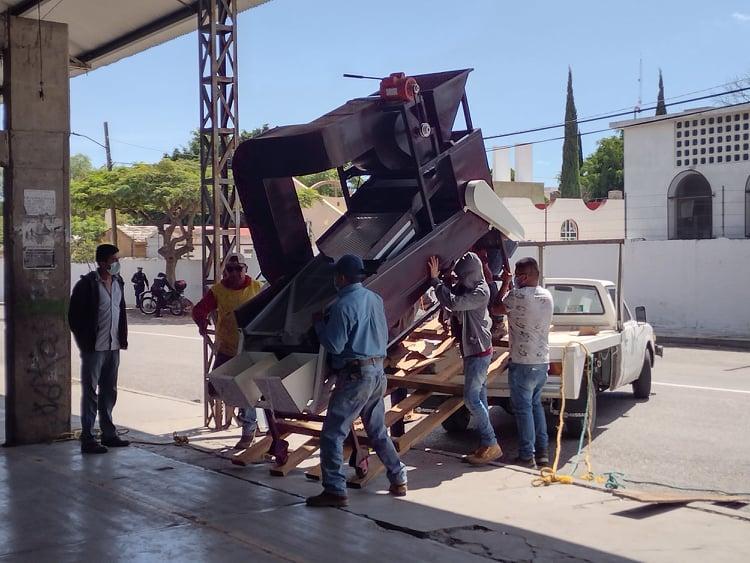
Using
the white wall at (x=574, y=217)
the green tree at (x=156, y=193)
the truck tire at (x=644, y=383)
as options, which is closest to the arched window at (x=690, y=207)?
the white wall at (x=574, y=217)

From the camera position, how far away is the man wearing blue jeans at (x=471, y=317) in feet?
23.9

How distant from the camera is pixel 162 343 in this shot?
2114cm

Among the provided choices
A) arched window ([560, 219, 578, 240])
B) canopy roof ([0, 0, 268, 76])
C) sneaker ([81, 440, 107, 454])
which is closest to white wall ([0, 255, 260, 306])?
arched window ([560, 219, 578, 240])

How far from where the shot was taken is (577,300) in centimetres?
→ 1070

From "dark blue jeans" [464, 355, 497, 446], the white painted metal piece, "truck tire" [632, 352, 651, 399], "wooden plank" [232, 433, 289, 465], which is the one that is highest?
the white painted metal piece

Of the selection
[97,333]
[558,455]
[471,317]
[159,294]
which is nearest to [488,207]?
[471,317]

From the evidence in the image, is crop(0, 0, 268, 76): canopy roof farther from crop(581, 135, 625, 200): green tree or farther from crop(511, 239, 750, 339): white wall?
crop(581, 135, 625, 200): green tree

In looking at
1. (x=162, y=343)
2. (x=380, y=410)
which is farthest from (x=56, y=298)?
(x=162, y=343)

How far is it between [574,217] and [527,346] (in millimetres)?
20694

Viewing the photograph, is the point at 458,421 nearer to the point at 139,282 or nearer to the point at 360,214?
the point at 360,214

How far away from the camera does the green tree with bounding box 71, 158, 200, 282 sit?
31.2 metres

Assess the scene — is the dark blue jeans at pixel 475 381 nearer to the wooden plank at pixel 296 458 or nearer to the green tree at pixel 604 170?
the wooden plank at pixel 296 458

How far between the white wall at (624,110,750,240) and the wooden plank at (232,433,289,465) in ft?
60.4

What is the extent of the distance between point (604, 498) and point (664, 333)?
16.1 metres
